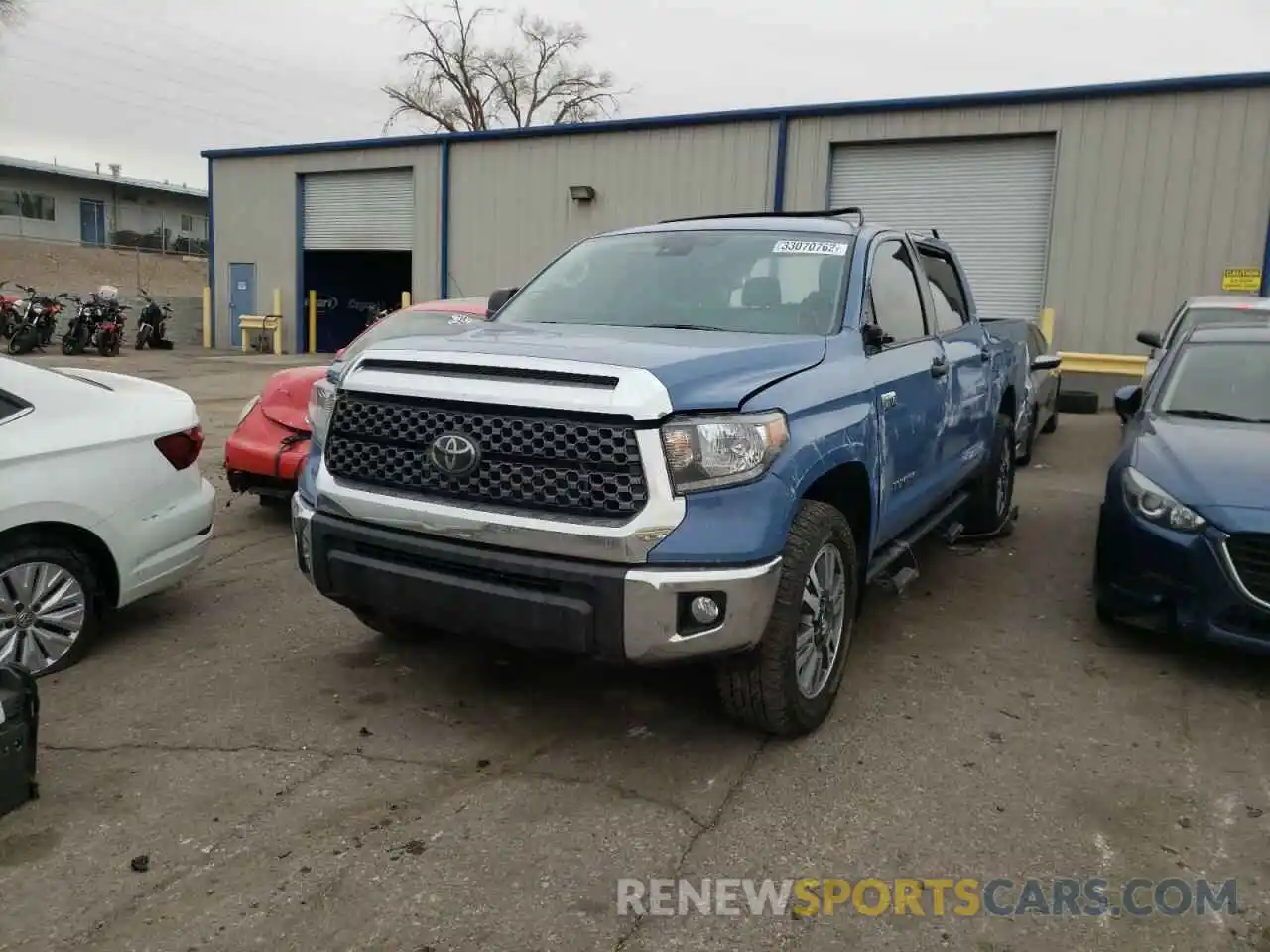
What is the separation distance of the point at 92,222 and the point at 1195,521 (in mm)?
52713

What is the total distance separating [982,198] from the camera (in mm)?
16453

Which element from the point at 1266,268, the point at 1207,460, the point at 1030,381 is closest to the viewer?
the point at 1207,460

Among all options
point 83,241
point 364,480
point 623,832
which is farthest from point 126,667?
point 83,241

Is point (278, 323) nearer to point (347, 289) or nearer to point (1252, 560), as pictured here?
point (347, 289)

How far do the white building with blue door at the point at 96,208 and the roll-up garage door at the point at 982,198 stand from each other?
1548 inches

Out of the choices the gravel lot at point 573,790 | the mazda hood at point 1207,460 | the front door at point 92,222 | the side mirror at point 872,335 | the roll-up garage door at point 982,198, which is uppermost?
the front door at point 92,222

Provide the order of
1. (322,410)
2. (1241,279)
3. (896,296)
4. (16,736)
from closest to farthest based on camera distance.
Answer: (16,736) < (322,410) < (896,296) < (1241,279)

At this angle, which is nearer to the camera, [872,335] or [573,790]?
[573,790]

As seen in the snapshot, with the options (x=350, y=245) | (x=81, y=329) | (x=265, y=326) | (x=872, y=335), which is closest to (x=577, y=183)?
(x=350, y=245)

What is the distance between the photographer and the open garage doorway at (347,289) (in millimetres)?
25844

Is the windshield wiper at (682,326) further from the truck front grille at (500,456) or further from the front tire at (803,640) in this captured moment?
the truck front grille at (500,456)

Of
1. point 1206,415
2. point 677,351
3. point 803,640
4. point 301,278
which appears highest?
point 301,278

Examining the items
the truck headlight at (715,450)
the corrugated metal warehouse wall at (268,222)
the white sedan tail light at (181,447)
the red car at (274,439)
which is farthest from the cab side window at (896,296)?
the corrugated metal warehouse wall at (268,222)

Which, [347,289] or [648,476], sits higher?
[347,289]
